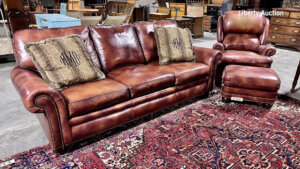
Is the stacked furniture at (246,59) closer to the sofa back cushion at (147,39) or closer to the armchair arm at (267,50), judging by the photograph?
the armchair arm at (267,50)

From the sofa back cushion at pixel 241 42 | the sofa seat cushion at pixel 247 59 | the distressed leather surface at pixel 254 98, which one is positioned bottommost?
the distressed leather surface at pixel 254 98

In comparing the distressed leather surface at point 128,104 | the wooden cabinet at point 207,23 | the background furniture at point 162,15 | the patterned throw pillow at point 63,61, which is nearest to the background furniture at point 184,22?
the background furniture at point 162,15

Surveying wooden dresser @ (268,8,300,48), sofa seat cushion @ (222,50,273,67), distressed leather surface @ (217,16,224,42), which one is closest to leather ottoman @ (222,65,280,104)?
sofa seat cushion @ (222,50,273,67)

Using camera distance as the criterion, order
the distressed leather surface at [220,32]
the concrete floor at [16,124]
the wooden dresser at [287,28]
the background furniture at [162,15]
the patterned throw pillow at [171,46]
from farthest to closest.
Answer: the background furniture at [162,15] → the wooden dresser at [287,28] → the distressed leather surface at [220,32] → the patterned throw pillow at [171,46] → the concrete floor at [16,124]

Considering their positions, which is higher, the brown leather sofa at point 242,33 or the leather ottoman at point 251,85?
the brown leather sofa at point 242,33

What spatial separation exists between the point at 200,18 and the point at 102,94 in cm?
521

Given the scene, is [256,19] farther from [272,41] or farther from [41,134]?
[41,134]

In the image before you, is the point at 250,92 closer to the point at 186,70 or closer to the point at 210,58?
the point at 210,58

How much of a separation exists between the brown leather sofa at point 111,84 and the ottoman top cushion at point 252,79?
247 millimetres

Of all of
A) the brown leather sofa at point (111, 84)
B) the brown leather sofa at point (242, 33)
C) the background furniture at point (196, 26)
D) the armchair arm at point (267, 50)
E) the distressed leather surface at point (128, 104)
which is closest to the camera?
the brown leather sofa at point (111, 84)

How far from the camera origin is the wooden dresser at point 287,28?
5.33 m

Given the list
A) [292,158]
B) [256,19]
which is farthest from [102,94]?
[256,19]

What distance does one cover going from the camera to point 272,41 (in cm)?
585

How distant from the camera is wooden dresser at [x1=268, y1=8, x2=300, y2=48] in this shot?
5332mm
